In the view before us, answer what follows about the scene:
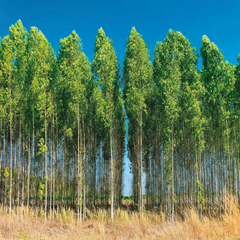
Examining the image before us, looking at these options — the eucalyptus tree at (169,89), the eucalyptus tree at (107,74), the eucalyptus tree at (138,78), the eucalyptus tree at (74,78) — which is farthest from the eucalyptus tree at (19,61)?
the eucalyptus tree at (169,89)

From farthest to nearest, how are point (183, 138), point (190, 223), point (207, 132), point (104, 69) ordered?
point (207, 132) → point (183, 138) → point (104, 69) → point (190, 223)

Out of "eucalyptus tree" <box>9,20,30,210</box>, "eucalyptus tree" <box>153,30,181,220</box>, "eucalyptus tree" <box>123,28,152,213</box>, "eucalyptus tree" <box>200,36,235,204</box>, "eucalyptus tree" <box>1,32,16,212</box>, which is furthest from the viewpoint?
"eucalyptus tree" <box>200,36,235,204</box>

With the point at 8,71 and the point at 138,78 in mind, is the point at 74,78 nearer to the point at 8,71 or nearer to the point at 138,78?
the point at 138,78

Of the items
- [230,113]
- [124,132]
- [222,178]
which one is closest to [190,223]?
[222,178]

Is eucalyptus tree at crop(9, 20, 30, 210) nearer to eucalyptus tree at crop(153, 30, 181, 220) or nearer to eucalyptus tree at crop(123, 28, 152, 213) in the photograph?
eucalyptus tree at crop(123, 28, 152, 213)

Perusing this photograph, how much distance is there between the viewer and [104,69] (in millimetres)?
15586

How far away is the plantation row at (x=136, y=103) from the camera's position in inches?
591

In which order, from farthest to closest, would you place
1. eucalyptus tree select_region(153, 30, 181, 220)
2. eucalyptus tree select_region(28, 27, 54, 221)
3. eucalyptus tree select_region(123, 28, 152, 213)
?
1. eucalyptus tree select_region(28, 27, 54, 221)
2. eucalyptus tree select_region(123, 28, 152, 213)
3. eucalyptus tree select_region(153, 30, 181, 220)

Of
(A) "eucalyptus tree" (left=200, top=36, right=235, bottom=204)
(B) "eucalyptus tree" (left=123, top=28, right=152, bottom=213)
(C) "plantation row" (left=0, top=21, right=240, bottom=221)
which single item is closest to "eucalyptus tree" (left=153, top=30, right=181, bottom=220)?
(C) "plantation row" (left=0, top=21, right=240, bottom=221)

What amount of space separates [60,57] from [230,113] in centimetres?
1215

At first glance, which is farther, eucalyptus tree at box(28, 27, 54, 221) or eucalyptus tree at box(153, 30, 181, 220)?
eucalyptus tree at box(28, 27, 54, 221)

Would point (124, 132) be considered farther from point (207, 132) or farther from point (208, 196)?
point (208, 196)

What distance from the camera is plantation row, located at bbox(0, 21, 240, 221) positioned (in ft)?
49.3

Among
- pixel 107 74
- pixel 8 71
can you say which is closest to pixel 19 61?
pixel 8 71
